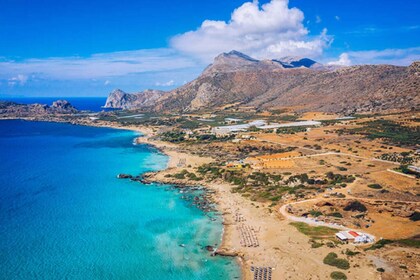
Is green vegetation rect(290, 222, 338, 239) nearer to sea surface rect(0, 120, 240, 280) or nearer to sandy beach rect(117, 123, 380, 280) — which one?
sandy beach rect(117, 123, 380, 280)

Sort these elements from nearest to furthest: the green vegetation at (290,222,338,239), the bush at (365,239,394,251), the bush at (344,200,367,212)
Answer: the bush at (365,239,394,251)
the green vegetation at (290,222,338,239)
the bush at (344,200,367,212)

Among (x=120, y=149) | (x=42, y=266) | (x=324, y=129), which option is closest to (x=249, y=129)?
(x=324, y=129)

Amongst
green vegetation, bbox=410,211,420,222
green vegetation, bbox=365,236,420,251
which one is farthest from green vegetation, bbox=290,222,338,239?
green vegetation, bbox=410,211,420,222


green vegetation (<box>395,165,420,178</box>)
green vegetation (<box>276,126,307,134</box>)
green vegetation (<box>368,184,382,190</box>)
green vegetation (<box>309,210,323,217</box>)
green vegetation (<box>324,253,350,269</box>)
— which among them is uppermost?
green vegetation (<box>276,126,307,134</box>)

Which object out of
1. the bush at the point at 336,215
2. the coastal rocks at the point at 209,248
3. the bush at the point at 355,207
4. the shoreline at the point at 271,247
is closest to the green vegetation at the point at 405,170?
the bush at the point at 355,207

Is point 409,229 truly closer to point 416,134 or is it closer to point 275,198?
point 275,198

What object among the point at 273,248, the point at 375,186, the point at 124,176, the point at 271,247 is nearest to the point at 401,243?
the point at 273,248

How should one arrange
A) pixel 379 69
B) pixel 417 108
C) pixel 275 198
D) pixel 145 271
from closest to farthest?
pixel 145 271 < pixel 275 198 < pixel 417 108 < pixel 379 69
